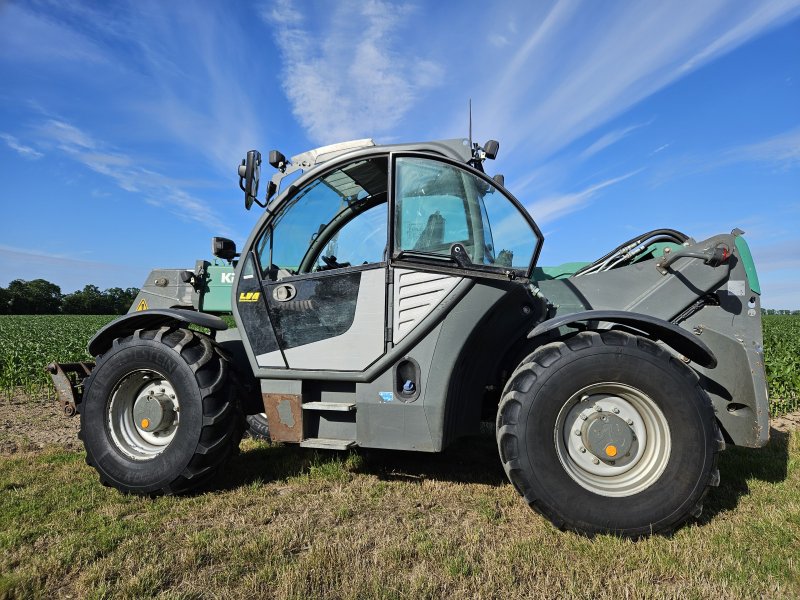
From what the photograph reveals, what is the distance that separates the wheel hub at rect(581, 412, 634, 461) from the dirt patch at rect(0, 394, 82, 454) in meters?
4.77

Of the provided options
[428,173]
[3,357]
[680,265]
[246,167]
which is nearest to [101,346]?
[246,167]

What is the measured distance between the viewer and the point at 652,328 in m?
3.37

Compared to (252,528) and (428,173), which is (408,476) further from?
(428,173)

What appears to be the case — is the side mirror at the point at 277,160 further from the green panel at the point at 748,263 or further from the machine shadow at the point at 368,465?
the green panel at the point at 748,263

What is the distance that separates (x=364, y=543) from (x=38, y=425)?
5.14 metres

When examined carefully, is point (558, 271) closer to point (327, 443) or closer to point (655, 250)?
point (655, 250)

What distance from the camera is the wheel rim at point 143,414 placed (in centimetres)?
380

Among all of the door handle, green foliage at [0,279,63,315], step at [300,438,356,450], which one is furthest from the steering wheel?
green foliage at [0,279,63,315]

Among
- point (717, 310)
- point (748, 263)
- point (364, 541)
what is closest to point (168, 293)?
point (364, 541)

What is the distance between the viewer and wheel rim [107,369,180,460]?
3.80 metres

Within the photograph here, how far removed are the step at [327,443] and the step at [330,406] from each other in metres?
0.24

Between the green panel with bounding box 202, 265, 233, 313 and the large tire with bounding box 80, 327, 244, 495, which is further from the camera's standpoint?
the green panel with bounding box 202, 265, 233, 313

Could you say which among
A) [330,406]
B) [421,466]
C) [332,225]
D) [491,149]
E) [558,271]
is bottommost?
[421,466]

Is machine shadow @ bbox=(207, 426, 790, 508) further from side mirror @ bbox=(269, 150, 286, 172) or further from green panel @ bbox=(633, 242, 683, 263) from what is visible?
side mirror @ bbox=(269, 150, 286, 172)
